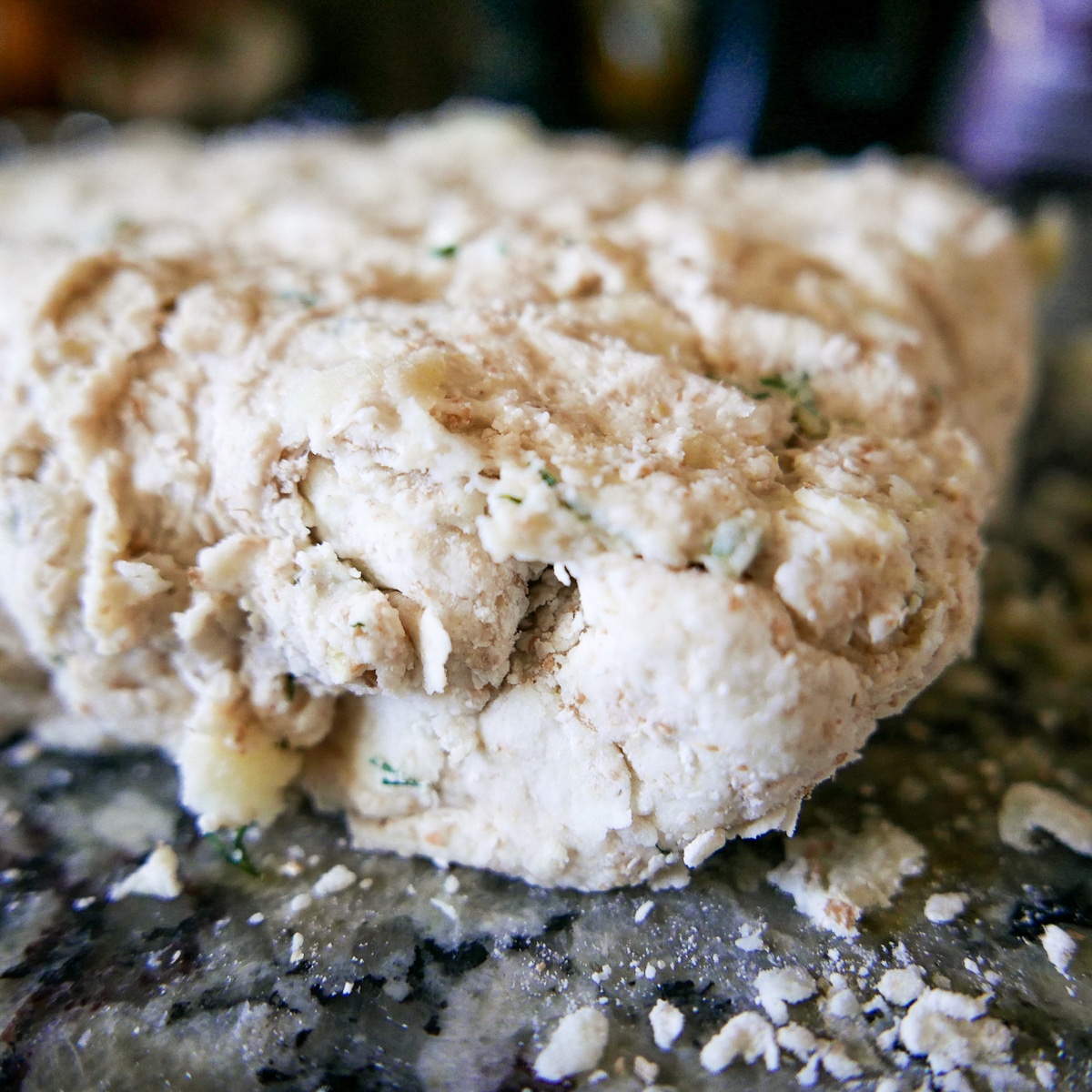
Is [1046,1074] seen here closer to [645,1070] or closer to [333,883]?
[645,1070]

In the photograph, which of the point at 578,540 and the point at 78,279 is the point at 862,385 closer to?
the point at 578,540

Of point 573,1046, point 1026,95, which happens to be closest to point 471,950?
point 573,1046

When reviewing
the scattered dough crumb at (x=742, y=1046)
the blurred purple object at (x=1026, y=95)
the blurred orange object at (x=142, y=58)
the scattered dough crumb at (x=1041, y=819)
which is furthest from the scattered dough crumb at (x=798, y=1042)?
the blurred orange object at (x=142, y=58)

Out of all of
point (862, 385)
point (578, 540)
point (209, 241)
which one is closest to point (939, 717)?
point (862, 385)

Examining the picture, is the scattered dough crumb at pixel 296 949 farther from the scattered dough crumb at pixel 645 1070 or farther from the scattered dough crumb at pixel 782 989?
the scattered dough crumb at pixel 782 989

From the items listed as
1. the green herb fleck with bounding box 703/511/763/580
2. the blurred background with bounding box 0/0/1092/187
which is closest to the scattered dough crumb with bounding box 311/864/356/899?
the green herb fleck with bounding box 703/511/763/580

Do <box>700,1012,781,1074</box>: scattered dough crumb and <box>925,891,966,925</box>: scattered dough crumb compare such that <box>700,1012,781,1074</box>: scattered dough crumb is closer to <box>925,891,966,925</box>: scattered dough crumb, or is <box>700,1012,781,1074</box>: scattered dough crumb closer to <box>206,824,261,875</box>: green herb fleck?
<box>925,891,966,925</box>: scattered dough crumb
